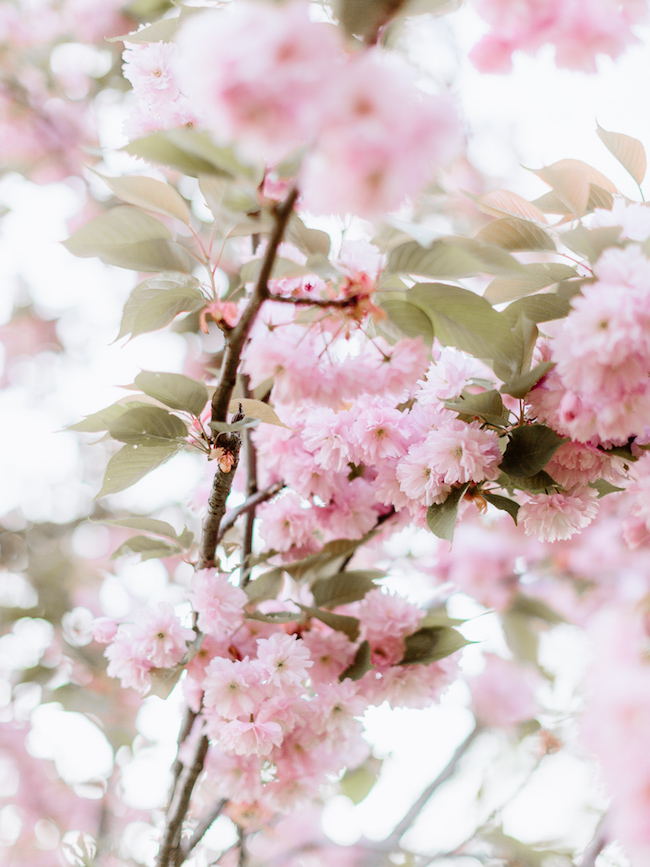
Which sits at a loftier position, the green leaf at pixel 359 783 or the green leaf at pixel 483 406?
the green leaf at pixel 483 406

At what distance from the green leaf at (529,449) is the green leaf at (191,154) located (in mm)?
292

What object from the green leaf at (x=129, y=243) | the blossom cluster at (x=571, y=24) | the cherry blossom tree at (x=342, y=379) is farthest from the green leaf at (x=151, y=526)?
the blossom cluster at (x=571, y=24)

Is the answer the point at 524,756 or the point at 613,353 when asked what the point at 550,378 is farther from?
the point at 524,756

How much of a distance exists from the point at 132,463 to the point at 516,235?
377 millimetres

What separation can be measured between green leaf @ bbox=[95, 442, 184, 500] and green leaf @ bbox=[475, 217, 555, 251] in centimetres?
32

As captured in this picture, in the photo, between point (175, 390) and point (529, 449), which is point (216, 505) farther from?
point (529, 449)

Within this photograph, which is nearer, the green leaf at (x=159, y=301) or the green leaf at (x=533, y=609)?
the green leaf at (x=159, y=301)

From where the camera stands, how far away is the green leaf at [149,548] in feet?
2.10

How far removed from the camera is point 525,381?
1.60 ft

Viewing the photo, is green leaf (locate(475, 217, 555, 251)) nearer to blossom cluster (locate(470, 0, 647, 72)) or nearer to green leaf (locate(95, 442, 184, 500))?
blossom cluster (locate(470, 0, 647, 72))

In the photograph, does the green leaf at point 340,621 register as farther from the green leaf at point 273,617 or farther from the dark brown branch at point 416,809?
the dark brown branch at point 416,809

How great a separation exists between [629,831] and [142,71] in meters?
0.68

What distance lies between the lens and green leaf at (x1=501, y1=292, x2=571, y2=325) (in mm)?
493

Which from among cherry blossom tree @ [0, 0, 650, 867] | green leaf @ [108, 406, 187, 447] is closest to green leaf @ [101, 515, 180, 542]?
cherry blossom tree @ [0, 0, 650, 867]
